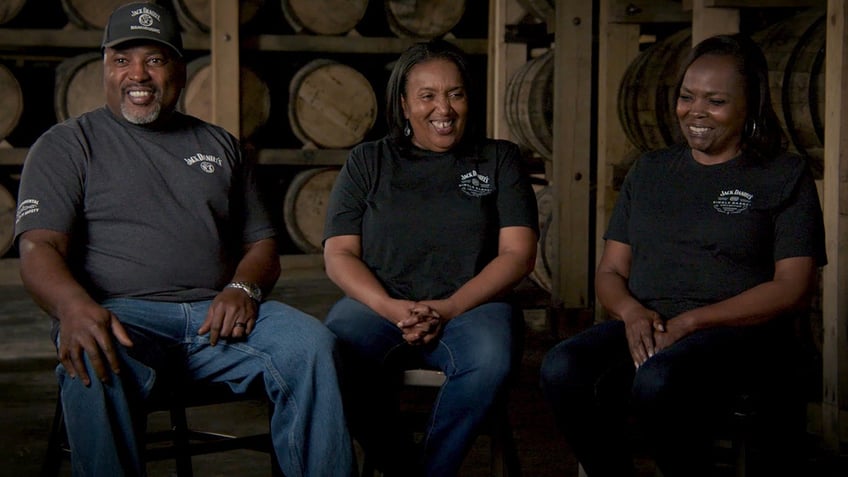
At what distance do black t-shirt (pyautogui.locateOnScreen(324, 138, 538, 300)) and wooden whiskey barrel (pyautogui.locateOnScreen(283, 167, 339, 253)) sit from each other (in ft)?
15.8

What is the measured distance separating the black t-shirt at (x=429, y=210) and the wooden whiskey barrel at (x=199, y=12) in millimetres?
4848

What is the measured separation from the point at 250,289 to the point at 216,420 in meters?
1.64

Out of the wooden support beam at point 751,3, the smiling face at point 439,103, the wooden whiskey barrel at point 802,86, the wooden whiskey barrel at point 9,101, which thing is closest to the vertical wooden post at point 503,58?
the wooden support beam at point 751,3

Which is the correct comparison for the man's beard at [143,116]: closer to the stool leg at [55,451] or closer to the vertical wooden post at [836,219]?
the stool leg at [55,451]

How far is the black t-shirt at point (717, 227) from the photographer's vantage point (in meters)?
2.85

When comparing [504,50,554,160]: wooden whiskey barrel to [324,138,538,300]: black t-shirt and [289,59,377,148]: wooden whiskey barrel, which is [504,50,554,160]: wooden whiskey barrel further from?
[324,138,538,300]: black t-shirt

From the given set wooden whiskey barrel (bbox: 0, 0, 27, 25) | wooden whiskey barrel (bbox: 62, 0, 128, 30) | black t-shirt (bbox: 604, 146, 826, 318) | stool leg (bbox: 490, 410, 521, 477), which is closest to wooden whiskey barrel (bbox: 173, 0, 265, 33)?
wooden whiskey barrel (bbox: 62, 0, 128, 30)

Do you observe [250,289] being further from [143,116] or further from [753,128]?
[753,128]

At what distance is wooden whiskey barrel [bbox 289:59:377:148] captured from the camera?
765cm

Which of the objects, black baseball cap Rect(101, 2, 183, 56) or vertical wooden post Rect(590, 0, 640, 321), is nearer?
black baseball cap Rect(101, 2, 183, 56)

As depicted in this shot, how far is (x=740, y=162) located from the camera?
2926 mm

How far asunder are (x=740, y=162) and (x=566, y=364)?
673 millimetres

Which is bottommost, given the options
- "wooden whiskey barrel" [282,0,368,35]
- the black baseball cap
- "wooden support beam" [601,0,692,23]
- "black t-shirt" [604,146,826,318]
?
"black t-shirt" [604,146,826,318]

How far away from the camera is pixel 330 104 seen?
25.6ft
